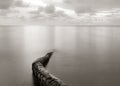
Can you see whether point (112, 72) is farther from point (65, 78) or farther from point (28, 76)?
point (28, 76)

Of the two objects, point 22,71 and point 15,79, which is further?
point 22,71

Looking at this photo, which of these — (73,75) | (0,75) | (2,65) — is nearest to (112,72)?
(73,75)

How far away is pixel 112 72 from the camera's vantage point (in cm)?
3841

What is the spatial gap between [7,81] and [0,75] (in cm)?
424

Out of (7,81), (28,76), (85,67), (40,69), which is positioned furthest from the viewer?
(85,67)

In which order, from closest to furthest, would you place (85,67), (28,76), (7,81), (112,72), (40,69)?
(40,69), (7,81), (28,76), (112,72), (85,67)

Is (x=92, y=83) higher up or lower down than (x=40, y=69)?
lower down

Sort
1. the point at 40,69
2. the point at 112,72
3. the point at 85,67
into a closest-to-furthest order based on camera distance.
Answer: the point at 40,69
the point at 112,72
the point at 85,67

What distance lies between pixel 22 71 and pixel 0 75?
5.21 m

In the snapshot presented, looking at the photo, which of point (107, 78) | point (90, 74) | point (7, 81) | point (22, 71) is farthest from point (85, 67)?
point (7, 81)

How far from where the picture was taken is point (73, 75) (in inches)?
1412

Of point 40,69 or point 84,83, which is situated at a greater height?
point 40,69

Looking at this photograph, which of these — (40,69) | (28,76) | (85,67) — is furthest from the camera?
(85,67)

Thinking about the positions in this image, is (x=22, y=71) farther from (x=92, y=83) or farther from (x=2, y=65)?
(x=92, y=83)
